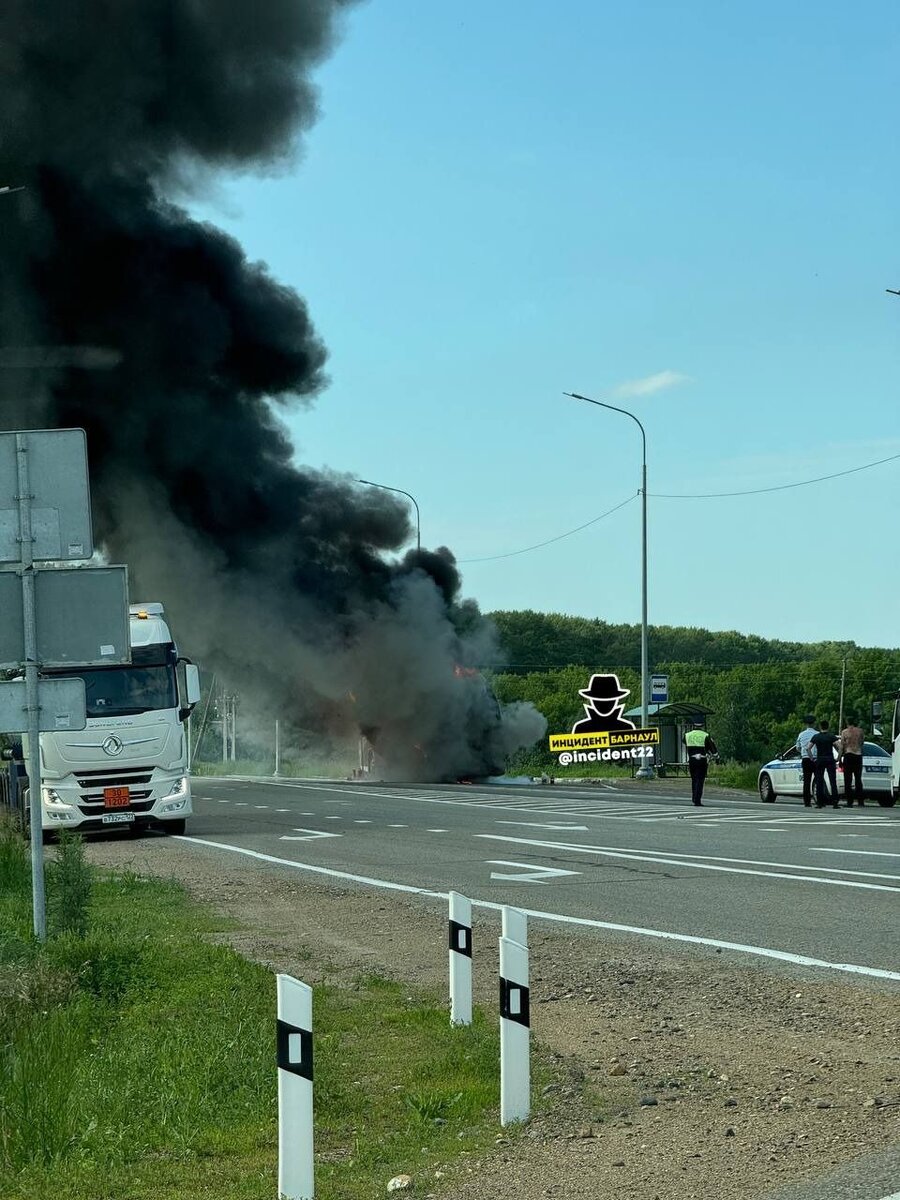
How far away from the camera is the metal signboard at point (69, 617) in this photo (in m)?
9.58

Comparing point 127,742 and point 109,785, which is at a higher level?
point 127,742

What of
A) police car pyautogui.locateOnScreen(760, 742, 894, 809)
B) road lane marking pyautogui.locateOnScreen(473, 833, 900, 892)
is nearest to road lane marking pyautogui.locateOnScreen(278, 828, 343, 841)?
road lane marking pyautogui.locateOnScreen(473, 833, 900, 892)

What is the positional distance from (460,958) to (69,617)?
3544mm

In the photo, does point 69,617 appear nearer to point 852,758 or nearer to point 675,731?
point 852,758

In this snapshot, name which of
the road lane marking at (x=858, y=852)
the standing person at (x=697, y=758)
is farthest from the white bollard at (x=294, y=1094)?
the standing person at (x=697, y=758)

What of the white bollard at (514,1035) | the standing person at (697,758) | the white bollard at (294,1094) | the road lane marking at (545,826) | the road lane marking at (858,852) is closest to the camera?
the white bollard at (294,1094)

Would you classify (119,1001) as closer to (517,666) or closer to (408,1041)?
(408,1041)

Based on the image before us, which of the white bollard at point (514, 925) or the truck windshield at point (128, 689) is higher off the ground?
the truck windshield at point (128, 689)

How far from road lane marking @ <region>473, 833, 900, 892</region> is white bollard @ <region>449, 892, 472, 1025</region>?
21.0 ft

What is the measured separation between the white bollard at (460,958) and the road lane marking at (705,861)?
21.0ft

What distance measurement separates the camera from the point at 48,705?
9562 mm

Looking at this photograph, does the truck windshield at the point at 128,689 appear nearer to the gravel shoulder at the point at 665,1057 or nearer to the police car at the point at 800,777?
the gravel shoulder at the point at 665,1057

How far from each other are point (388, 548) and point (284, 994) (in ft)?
166

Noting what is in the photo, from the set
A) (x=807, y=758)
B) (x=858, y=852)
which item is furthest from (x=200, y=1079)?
(x=807, y=758)
